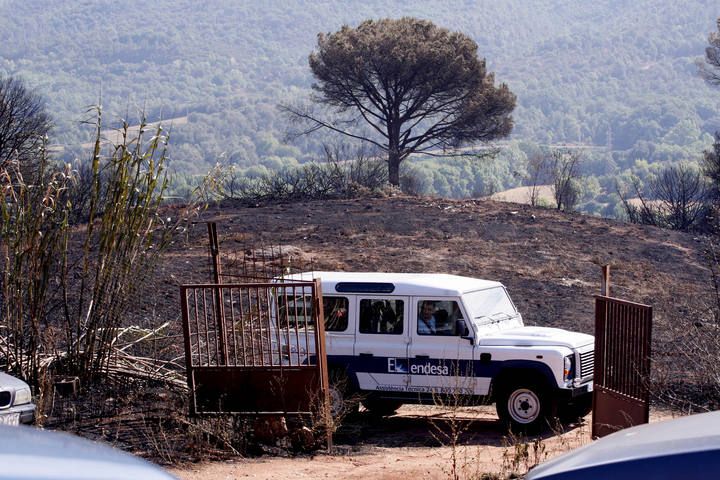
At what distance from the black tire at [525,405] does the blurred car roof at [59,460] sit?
8194 mm

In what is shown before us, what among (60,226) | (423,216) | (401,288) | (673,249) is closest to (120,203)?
(60,226)

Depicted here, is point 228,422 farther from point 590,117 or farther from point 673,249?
point 590,117

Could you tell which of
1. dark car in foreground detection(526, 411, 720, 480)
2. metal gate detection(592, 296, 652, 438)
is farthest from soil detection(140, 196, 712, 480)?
dark car in foreground detection(526, 411, 720, 480)

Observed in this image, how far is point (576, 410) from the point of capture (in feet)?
38.3

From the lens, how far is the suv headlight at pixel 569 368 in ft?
36.0

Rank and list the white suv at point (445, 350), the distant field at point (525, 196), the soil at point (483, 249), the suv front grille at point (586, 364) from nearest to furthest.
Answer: the white suv at point (445, 350)
the suv front grille at point (586, 364)
the soil at point (483, 249)
the distant field at point (525, 196)

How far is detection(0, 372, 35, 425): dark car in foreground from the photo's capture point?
27.1 feet

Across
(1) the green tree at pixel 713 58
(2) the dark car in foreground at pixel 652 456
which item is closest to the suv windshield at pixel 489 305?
(2) the dark car in foreground at pixel 652 456

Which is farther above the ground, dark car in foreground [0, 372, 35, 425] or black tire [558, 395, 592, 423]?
dark car in foreground [0, 372, 35, 425]

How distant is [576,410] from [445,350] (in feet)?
5.71

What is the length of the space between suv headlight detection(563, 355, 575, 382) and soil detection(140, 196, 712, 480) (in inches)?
27.1

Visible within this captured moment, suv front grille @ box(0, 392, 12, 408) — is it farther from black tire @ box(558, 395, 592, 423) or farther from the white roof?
black tire @ box(558, 395, 592, 423)

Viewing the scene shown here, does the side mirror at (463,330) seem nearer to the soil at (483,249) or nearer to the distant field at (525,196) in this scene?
the soil at (483,249)

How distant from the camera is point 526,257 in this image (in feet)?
70.0
